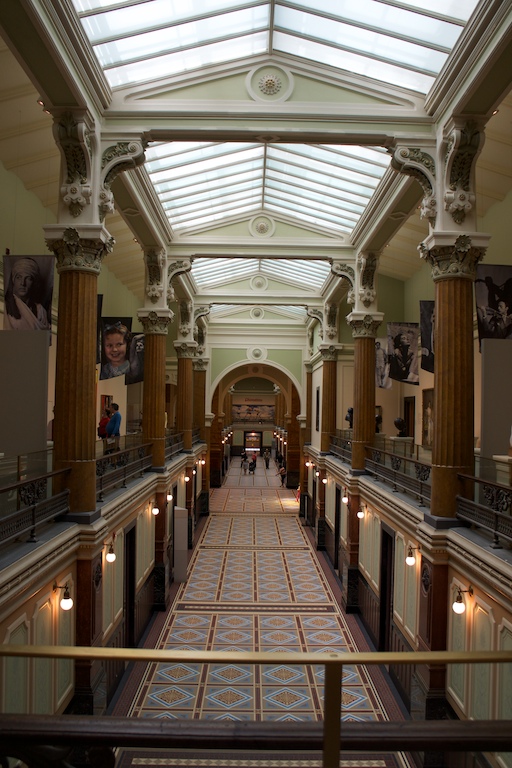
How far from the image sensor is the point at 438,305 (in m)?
7.84

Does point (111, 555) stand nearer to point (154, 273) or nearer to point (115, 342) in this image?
point (115, 342)

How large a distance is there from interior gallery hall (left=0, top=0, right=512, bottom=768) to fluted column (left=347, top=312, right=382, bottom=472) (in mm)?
76

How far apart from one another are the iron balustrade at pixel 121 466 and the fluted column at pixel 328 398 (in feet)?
24.1

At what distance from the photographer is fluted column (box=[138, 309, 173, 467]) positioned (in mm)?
13695

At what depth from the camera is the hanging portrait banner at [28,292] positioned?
263 inches

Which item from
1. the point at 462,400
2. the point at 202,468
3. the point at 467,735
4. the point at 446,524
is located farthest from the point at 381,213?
the point at 202,468

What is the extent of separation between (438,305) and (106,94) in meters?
5.27

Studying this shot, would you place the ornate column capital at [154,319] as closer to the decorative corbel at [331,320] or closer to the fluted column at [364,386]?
the fluted column at [364,386]

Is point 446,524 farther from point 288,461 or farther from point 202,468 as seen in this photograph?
point 288,461

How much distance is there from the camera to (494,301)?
23.4 ft

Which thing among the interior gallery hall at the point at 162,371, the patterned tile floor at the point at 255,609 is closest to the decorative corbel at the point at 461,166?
the interior gallery hall at the point at 162,371

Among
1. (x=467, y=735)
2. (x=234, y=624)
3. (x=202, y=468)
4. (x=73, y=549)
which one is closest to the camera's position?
(x=467, y=735)

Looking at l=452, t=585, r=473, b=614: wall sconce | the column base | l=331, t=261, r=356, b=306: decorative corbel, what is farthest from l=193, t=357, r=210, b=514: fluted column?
l=452, t=585, r=473, b=614: wall sconce

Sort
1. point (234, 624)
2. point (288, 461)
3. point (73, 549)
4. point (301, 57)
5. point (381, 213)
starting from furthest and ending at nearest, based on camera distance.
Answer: point (288, 461)
point (234, 624)
point (381, 213)
point (301, 57)
point (73, 549)
